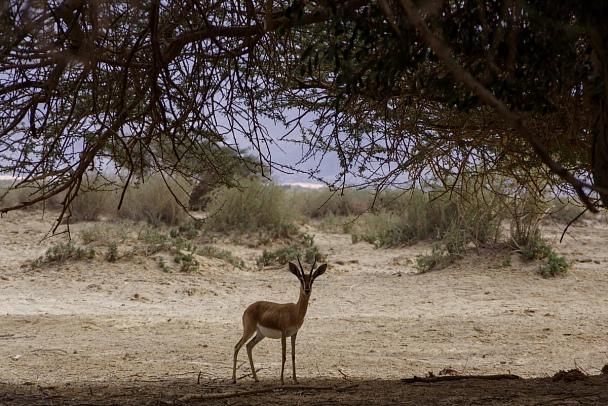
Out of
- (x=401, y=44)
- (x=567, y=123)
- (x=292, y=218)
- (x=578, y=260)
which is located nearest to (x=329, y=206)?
(x=292, y=218)

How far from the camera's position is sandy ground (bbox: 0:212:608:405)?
5.84 meters

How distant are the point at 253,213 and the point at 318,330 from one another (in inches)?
388

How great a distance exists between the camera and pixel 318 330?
9969mm

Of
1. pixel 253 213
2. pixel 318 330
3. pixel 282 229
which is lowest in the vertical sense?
pixel 318 330

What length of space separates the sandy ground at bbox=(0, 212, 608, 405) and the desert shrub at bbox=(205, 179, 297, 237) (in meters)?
2.16

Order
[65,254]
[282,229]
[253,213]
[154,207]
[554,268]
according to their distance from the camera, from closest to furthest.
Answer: [554,268] → [65,254] → [282,229] → [253,213] → [154,207]

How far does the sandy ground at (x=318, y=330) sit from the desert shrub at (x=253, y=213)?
216cm

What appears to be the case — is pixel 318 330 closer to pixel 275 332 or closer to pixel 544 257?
pixel 275 332

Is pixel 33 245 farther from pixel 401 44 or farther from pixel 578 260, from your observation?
pixel 401 44

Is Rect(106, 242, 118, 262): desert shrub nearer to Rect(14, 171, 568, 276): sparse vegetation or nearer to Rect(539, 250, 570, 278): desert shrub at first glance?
Rect(14, 171, 568, 276): sparse vegetation

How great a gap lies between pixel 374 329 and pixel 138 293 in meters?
4.79

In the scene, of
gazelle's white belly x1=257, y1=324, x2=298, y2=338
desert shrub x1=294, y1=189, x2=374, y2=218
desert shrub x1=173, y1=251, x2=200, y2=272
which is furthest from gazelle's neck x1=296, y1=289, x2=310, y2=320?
desert shrub x1=294, y1=189, x2=374, y2=218

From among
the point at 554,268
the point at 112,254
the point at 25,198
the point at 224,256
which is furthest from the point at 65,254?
the point at 25,198

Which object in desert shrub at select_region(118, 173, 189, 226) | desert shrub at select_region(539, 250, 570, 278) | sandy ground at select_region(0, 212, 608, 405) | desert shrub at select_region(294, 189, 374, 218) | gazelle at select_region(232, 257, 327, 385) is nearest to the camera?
sandy ground at select_region(0, 212, 608, 405)
